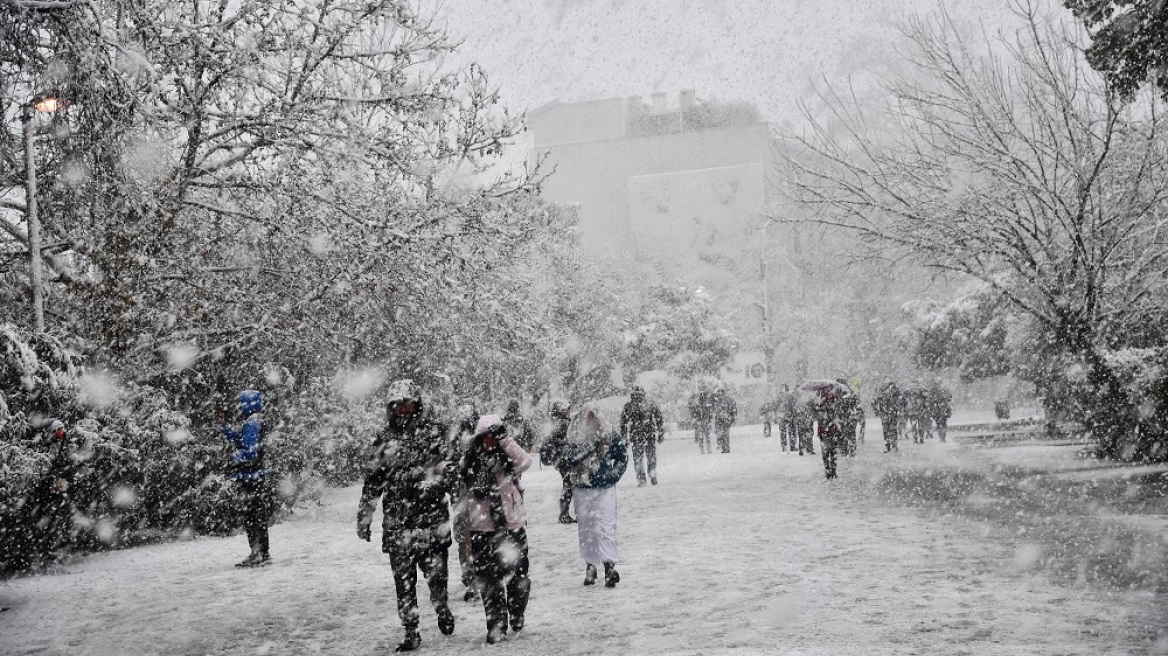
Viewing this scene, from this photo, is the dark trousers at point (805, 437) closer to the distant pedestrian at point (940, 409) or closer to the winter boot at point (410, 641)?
the distant pedestrian at point (940, 409)

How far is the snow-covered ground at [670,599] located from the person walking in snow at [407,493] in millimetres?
512

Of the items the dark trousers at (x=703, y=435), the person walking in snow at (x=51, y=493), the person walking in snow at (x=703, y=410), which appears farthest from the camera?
the dark trousers at (x=703, y=435)

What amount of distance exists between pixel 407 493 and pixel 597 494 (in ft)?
8.81

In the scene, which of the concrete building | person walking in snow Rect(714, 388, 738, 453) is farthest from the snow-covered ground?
the concrete building

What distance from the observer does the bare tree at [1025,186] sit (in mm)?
17281

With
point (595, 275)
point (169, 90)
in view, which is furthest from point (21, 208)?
point (595, 275)

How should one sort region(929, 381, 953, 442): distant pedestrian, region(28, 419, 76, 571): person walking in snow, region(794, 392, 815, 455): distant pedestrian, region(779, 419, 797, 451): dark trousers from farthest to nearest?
region(929, 381, 953, 442): distant pedestrian
region(779, 419, 797, 451): dark trousers
region(794, 392, 815, 455): distant pedestrian
region(28, 419, 76, 571): person walking in snow

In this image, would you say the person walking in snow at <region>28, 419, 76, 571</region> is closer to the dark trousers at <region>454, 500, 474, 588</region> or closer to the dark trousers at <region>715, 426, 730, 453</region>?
the dark trousers at <region>454, 500, 474, 588</region>

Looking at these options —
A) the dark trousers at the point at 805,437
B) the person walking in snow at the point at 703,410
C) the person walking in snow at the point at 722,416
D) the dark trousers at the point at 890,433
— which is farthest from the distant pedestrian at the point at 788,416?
the person walking in snow at the point at 703,410

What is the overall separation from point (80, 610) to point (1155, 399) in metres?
Result: 15.1

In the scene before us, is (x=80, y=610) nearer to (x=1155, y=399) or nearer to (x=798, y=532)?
(x=798, y=532)

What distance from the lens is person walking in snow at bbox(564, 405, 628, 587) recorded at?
976 centimetres

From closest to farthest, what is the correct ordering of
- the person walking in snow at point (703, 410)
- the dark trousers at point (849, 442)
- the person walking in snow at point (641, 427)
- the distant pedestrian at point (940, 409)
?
the person walking in snow at point (641, 427), the dark trousers at point (849, 442), the distant pedestrian at point (940, 409), the person walking in snow at point (703, 410)

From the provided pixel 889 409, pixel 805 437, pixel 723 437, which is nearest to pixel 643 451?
pixel 805 437
